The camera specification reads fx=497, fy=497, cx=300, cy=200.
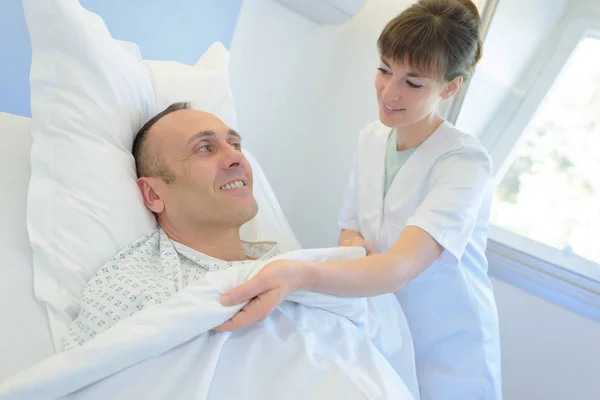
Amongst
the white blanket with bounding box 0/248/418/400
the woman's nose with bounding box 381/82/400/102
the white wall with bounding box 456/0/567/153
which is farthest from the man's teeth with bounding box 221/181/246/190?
the white wall with bounding box 456/0/567/153

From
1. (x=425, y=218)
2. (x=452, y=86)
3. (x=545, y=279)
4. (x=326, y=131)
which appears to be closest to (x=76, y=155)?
(x=425, y=218)

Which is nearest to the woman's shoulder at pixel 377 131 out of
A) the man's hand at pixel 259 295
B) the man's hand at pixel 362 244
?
the man's hand at pixel 362 244

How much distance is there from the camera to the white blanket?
2.38ft

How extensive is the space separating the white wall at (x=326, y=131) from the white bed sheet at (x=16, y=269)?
87 centimetres

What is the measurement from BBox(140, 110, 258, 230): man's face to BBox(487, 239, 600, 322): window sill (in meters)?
1.07

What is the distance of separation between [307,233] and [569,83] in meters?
1.23

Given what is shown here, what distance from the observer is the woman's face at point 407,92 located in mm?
1114

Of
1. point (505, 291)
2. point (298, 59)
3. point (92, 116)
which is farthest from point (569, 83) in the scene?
point (92, 116)

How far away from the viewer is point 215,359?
2.59 feet

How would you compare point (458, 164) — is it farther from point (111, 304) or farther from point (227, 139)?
point (111, 304)

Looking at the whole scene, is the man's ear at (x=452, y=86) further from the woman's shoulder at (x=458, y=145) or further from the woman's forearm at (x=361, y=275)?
the woman's forearm at (x=361, y=275)

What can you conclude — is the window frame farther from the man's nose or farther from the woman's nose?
the man's nose

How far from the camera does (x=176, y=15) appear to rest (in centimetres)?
153

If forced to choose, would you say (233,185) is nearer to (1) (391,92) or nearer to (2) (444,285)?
(1) (391,92)
